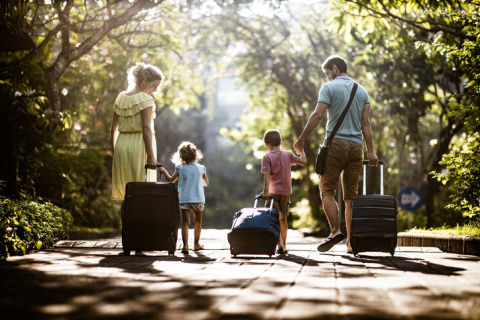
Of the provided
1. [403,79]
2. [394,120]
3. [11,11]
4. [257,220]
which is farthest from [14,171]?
[394,120]

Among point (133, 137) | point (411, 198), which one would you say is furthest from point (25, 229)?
point (411, 198)

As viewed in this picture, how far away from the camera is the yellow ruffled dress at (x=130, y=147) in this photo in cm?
834

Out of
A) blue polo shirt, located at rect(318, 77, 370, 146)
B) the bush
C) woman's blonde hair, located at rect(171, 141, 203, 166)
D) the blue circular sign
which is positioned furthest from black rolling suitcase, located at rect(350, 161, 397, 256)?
the blue circular sign

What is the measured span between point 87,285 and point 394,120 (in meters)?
20.7

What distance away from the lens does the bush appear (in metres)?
7.30

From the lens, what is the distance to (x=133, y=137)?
332 inches

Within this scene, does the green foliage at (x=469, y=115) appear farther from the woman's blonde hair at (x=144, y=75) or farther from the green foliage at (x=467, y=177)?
the woman's blonde hair at (x=144, y=75)

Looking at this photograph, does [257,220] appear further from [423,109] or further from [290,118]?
[290,118]

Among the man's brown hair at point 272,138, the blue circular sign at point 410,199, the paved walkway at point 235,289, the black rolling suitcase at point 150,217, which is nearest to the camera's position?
the paved walkway at point 235,289

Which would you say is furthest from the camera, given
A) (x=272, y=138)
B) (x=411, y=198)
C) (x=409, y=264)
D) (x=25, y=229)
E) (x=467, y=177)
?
(x=411, y=198)

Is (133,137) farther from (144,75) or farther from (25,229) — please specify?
(25,229)

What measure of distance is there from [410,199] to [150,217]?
1268 cm

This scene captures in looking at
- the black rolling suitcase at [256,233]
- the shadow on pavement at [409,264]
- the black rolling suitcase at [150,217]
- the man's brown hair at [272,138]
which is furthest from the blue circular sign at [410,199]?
the black rolling suitcase at [150,217]

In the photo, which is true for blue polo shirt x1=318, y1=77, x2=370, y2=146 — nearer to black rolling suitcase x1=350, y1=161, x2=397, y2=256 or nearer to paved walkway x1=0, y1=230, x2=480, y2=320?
black rolling suitcase x1=350, y1=161, x2=397, y2=256
